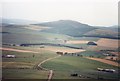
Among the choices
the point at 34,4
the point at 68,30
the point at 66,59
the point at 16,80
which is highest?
the point at 34,4

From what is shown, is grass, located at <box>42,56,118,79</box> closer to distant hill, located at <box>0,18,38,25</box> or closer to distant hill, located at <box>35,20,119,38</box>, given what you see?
distant hill, located at <box>35,20,119,38</box>

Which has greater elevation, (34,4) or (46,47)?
(34,4)

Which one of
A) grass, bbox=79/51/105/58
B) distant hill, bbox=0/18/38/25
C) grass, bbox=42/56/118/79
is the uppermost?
distant hill, bbox=0/18/38/25

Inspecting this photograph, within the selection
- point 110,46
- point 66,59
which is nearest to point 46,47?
point 66,59

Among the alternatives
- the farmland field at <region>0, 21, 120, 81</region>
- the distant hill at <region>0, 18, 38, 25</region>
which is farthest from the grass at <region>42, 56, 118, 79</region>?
the distant hill at <region>0, 18, 38, 25</region>

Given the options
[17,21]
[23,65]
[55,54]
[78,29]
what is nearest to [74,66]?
[55,54]

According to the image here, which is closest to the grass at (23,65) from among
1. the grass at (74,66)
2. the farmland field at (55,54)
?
the farmland field at (55,54)

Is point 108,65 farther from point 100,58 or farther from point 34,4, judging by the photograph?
point 34,4

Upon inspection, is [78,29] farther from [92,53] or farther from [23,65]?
[23,65]

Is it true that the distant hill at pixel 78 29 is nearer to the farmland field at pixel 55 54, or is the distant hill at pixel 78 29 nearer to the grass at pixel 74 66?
the farmland field at pixel 55 54
